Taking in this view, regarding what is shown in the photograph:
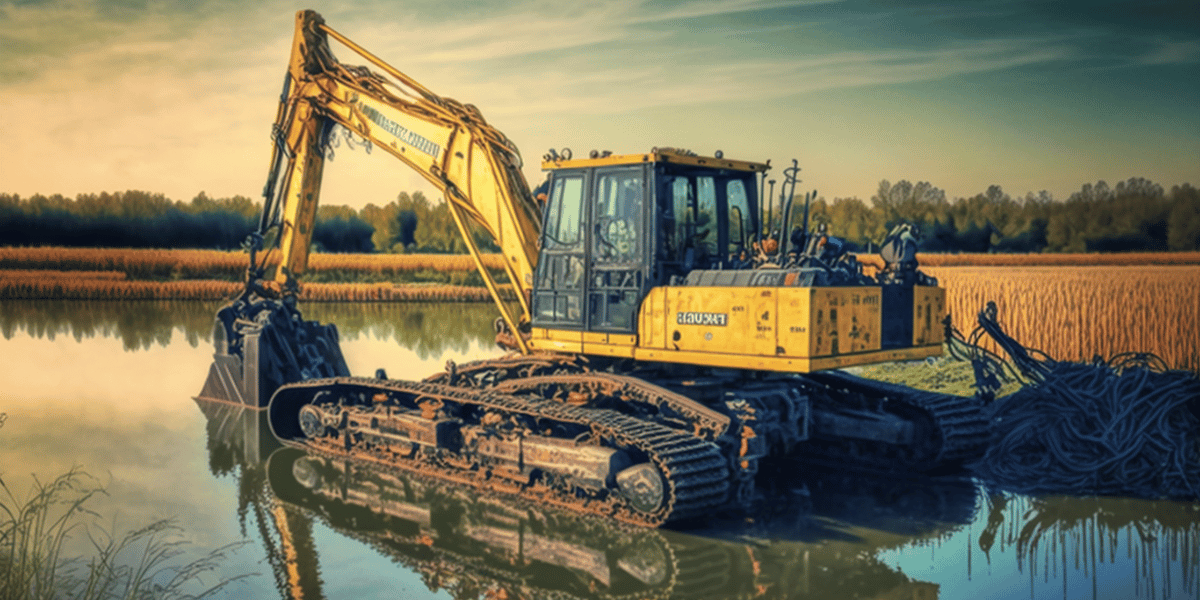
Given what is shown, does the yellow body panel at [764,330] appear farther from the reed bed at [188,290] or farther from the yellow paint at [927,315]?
the reed bed at [188,290]

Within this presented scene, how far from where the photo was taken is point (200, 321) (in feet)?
92.0

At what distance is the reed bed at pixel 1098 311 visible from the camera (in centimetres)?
1688

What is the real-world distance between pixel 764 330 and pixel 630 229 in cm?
181

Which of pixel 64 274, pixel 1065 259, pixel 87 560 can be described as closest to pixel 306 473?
pixel 87 560

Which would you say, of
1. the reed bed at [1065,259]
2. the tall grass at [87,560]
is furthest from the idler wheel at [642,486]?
the reed bed at [1065,259]

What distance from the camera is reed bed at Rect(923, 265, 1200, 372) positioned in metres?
16.9

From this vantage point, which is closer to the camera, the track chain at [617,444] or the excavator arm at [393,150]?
the track chain at [617,444]

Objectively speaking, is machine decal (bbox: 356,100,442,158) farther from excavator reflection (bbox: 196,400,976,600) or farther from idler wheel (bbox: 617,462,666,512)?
idler wheel (bbox: 617,462,666,512)

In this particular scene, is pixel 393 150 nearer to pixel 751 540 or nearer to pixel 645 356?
pixel 645 356

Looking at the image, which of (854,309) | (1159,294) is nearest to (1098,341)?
(1159,294)

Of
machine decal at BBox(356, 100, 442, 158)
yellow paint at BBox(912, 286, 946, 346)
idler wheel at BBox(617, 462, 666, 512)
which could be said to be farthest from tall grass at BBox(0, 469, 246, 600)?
yellow paint at BBox(912, 286, 946, 346)

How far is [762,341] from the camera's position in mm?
9898

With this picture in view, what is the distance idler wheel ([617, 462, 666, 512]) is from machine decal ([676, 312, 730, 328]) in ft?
4.97

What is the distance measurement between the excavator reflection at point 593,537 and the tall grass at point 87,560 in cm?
80
